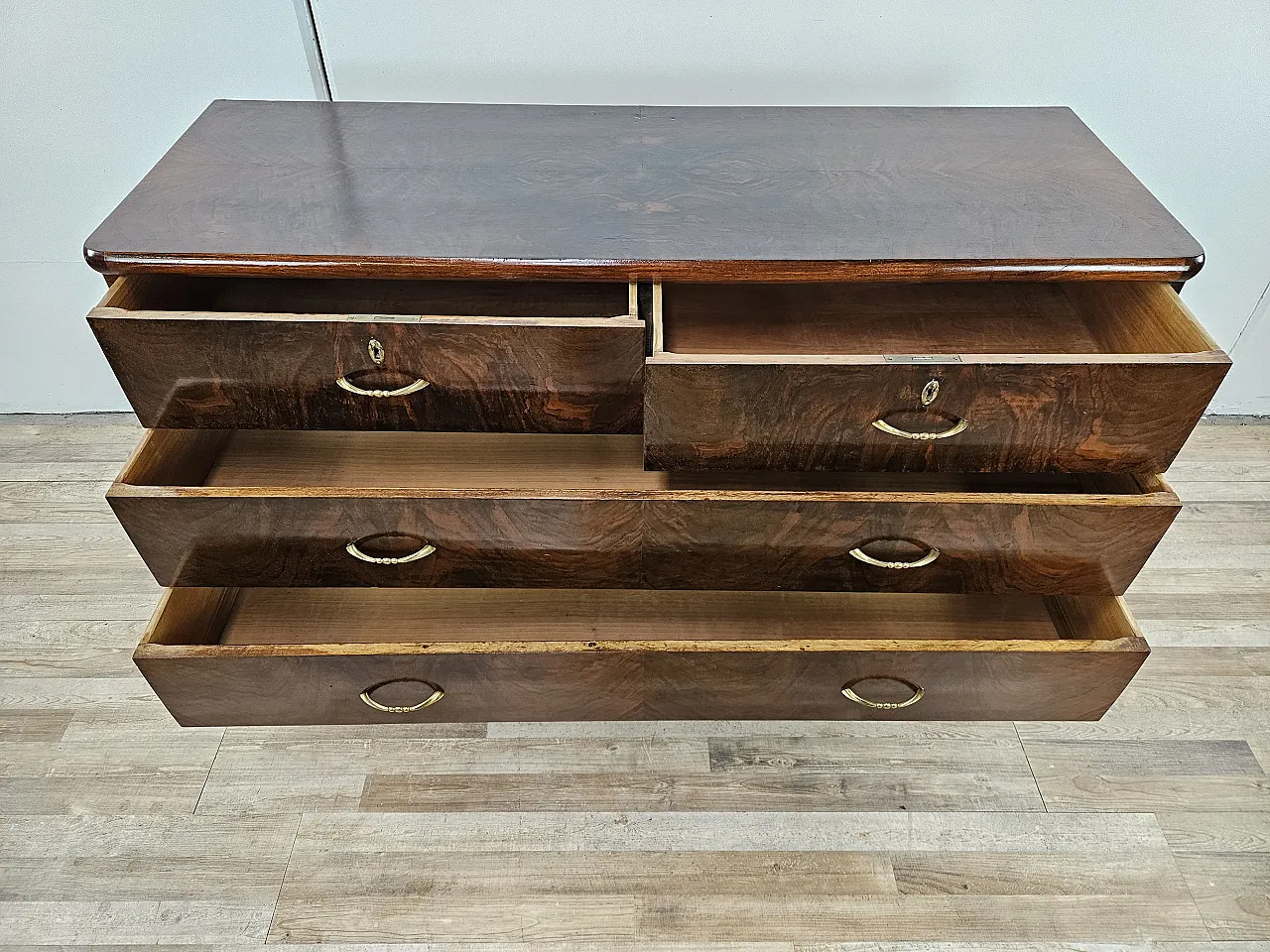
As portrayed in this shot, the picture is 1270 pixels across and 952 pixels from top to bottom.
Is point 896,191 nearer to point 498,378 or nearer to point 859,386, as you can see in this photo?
point 859,386

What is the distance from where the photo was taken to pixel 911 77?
47.9 inches

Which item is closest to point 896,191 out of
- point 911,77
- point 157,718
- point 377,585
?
point 911,77

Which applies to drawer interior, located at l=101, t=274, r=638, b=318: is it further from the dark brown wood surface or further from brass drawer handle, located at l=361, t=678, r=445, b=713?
brass drawer handle, located at l=361, t=678, r=445, b=713

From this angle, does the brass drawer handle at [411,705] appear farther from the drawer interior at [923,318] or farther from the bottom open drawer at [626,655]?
the drawer interior at [923,318]

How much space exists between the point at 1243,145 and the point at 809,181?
0.81 m

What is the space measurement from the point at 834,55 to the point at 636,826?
103 centimetres

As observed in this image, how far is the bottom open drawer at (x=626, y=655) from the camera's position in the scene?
96cm

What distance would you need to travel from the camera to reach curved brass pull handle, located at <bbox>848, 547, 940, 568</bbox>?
0.95m

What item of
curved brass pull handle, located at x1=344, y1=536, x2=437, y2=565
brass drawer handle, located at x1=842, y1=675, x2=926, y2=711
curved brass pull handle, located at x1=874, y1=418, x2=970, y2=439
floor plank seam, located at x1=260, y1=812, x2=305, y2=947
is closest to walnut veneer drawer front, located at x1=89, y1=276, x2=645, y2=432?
curved brass pull handle, located at x1=344, y1=536, x2=437, y2=565

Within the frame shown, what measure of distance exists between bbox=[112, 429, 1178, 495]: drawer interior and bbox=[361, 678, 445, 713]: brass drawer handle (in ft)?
0.72

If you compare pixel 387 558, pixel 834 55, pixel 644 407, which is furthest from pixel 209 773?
pixel 834 55

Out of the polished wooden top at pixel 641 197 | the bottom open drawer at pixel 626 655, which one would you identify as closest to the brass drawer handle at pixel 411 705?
the bottom open drawer at pixel 626 655

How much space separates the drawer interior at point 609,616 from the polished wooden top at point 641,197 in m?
0.41

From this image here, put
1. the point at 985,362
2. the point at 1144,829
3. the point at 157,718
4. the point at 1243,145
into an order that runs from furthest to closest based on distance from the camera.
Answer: the point at 1243,145
the point at 157,718
the point at 1144,829
the point at 985,362
